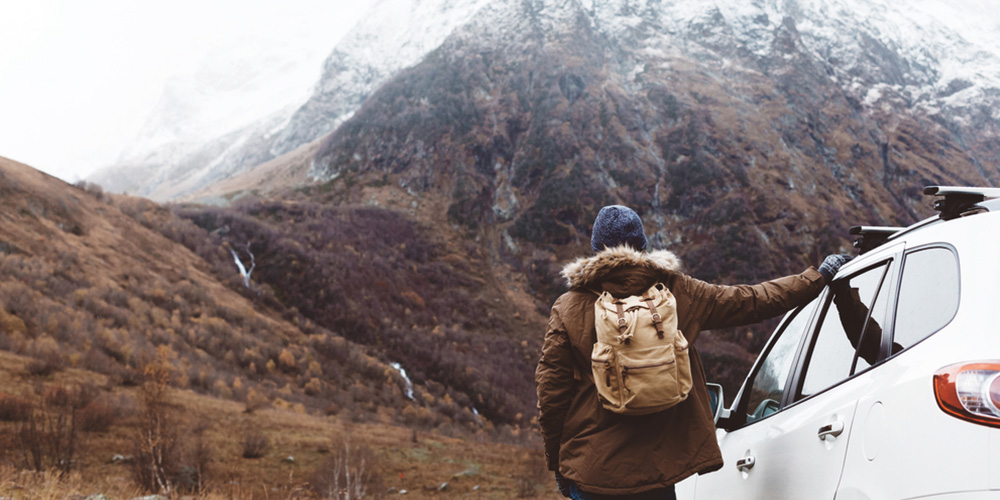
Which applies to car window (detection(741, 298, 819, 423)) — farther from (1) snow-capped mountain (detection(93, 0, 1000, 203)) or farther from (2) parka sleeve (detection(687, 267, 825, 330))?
(1) snow-capped mountain (detection(93, 0, 1000, 203))

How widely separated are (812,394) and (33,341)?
2034 cm

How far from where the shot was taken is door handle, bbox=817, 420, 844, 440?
5.96 ft

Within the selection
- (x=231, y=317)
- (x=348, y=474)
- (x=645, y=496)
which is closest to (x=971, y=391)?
(x=645, y=496)

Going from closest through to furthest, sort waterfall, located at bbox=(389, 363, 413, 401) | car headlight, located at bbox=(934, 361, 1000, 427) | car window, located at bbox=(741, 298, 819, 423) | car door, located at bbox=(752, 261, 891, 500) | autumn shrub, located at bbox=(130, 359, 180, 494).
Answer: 1. car headlight, located at bbox=(934, 361, 1000, 427)
2. car door, located at bbox=(752, 261, 891, 500)
3. car window, located at bbox=(741, 298, 819, 423)
4. autumn shrub, located at bbox=(130, 359, 180, 494)
5. waterfall, located at bbox=(389, 363, 413, 401)

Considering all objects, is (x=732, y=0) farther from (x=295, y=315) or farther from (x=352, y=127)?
(x=295, y=315)

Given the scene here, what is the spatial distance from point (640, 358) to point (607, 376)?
0.45 ft

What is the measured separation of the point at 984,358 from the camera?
137 centimetres

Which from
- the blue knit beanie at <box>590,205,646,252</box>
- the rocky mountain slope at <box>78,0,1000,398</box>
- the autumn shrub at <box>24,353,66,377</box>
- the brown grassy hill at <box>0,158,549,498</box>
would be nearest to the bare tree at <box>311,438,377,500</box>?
the brown grassy hill at <box>0,158,549,498</box>

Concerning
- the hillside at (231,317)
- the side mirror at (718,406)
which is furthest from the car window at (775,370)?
the hillside at (231,317)

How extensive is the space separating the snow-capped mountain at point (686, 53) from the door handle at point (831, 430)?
64.8 meters

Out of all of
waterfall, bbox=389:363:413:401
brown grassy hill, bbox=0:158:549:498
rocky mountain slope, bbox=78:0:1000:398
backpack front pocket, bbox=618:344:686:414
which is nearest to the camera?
backpack front pocket, bbox=618:344:686:414

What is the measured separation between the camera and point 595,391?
7.49ft

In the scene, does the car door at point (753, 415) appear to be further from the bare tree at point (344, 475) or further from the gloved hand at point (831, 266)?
the bare tree at point (344, 475)

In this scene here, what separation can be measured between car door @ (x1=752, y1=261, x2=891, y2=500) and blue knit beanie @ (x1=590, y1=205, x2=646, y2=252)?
814 mm
